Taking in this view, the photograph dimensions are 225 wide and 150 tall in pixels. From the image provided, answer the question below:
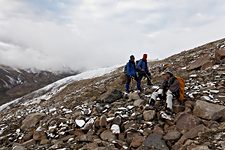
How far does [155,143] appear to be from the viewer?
45.2ft

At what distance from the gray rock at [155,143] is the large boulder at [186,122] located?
1.03m

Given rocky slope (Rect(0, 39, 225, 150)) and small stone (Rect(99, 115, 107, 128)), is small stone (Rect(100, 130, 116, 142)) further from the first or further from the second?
small stone (Rect(99, 115, 107, 128))

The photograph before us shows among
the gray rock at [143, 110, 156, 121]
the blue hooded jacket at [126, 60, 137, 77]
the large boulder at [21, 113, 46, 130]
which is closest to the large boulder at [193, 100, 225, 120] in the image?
the gray rock at [143, 110, 156, 121]

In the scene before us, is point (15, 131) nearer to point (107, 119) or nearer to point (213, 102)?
point (107, 119)

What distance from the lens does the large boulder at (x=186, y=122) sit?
14.4 metres

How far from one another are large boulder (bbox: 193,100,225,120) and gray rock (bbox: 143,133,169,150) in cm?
214

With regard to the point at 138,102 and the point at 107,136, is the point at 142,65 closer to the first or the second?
the point at 138,102

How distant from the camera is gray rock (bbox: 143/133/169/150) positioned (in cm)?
1351

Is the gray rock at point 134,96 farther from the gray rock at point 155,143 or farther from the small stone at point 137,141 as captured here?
the gray rock at point 155,143

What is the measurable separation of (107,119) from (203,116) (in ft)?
13.8

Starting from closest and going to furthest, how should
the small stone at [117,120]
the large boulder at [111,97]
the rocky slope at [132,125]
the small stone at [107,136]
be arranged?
the rocky slope at [132,125] < the small stone at [107,136] < the small stone at [117,120] < the large boulder at [111,97]

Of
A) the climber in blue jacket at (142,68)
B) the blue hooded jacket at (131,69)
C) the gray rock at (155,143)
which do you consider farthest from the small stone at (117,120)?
the climber in blue jacket at (142,68)

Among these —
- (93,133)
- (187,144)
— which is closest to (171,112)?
(187,144)

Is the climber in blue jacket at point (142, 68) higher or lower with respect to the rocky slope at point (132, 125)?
higher
